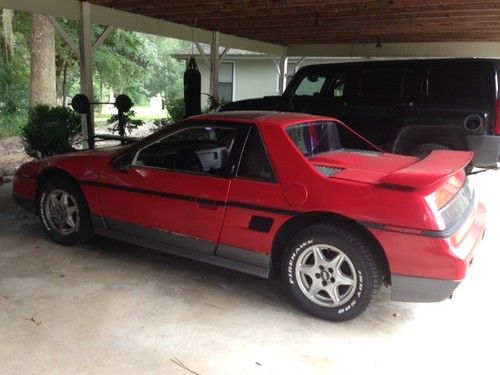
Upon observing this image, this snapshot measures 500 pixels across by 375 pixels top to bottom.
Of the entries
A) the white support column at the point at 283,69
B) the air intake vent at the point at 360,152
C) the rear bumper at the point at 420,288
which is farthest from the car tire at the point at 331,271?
the white support column at the point at 283,69

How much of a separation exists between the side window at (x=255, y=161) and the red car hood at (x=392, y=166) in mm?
384

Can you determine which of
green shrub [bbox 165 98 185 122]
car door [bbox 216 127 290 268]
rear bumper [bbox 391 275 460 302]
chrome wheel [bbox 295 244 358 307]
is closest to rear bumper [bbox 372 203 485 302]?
rear bumper [bbox 391 275 460 302]

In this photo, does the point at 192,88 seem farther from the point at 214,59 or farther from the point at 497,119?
the point at 497,119

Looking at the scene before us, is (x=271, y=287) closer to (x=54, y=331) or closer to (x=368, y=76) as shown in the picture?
(x=54, y=331)

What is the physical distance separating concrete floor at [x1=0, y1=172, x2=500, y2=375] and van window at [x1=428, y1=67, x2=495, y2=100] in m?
2.80

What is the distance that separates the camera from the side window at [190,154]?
3871 mm

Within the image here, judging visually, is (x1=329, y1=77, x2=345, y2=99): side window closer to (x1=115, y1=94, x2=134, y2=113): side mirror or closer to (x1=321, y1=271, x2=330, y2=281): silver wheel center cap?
(x1=115, y1=94, x2=134, y2=113): side mirror

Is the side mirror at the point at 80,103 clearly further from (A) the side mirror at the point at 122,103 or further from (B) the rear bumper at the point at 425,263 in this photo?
(B) the rear bumper at the point at 425,263

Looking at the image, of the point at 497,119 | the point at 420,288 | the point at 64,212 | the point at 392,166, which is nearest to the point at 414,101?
the point at 497,119

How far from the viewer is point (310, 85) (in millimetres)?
7723

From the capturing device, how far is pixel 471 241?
316 cm

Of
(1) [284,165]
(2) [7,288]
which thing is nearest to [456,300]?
(1) [284,165]

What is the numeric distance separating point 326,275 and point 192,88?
681 cm

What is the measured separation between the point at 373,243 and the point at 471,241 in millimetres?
704
